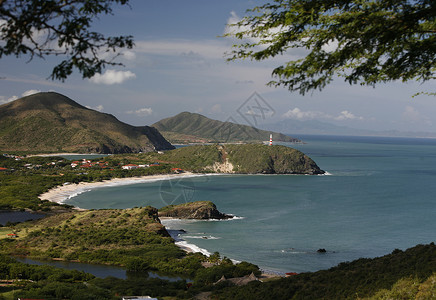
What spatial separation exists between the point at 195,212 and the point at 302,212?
16.8 meters

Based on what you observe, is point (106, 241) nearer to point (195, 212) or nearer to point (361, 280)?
point (195, 212)

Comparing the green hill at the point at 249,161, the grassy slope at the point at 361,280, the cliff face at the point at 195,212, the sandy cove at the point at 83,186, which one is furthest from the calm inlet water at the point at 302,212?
the grassy slope at the point at 361,280

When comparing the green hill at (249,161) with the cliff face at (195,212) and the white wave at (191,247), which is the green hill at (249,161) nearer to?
the cliff face at (195,212)

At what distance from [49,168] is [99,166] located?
1288 cm

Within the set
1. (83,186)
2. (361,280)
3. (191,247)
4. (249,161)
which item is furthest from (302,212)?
(249,161)

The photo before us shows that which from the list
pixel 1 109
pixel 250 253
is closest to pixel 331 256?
pixel 250 253

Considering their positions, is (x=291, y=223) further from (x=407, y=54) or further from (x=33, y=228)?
(x=407, y=54)

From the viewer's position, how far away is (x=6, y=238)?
A: 120ft

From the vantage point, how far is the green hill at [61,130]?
6156 inches

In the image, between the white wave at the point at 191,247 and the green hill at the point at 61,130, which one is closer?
the white wave at the point at 191,247

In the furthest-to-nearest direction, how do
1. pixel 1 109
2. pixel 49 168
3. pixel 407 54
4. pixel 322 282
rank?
pixel 1 109 < pixel 49 168 < pixel 322 282 < pixel 407 54

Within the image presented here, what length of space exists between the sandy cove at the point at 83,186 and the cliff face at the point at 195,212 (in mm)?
20040

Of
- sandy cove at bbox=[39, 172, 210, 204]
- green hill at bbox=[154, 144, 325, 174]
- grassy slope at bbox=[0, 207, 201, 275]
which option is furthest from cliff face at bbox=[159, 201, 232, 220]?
green hill at bbox=[154, 144, 325, 174]

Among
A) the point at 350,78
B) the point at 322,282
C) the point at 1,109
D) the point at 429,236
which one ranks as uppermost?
the point at 1,109
